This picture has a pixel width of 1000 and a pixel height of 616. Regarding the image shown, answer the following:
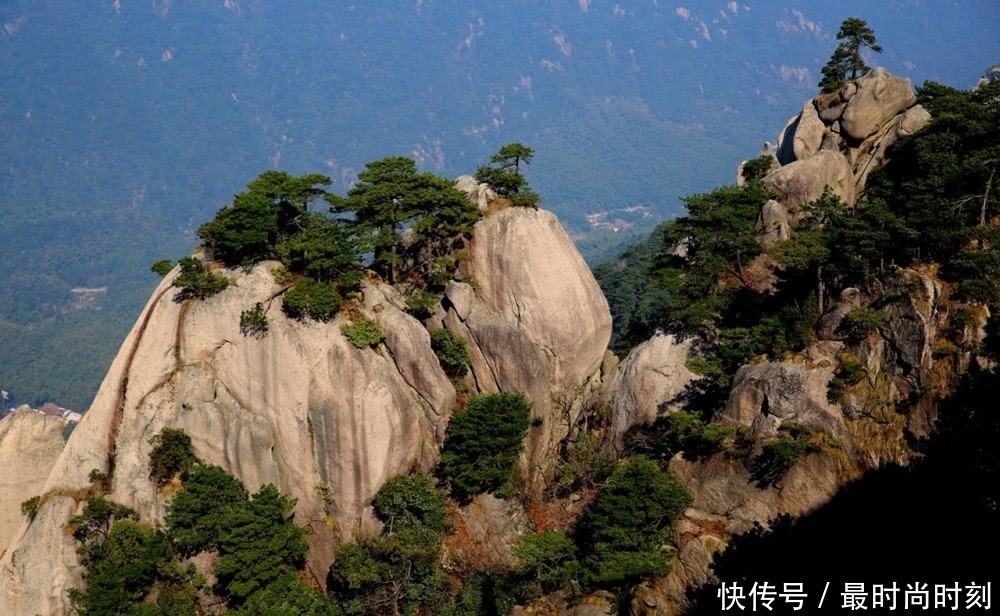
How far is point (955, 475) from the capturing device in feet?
90.8

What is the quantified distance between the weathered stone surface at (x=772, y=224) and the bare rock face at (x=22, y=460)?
31.0 m

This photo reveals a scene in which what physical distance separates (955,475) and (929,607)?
5052 mm

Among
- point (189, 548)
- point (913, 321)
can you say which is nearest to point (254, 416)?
point (189, 548)

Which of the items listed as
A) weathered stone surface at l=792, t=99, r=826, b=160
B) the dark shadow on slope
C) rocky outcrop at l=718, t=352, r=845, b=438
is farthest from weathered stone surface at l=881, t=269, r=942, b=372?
weathered stone surface at l=792, t=99, r=826, b=160

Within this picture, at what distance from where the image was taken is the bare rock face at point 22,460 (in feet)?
112

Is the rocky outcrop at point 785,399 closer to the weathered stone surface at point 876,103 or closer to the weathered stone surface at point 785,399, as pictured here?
the weathered stone surface at point 785,399

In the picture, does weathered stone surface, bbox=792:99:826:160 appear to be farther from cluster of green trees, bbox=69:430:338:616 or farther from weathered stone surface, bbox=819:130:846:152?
cluster of green trees, bbox=69:430:338:616

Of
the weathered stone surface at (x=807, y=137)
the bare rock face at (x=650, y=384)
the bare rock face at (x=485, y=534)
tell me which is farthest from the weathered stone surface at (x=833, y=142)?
the bare rock face at (x=485, y=534)

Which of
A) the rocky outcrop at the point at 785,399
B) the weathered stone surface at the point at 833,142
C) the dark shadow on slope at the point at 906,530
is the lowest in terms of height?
the dark shadow on slope at the point at 906,530

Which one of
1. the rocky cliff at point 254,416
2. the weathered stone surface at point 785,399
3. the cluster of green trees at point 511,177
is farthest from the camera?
the cluster of green trees at point 511,177

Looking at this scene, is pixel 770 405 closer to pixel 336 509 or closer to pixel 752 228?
pixel 752 228

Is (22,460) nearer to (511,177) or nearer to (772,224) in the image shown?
(511,177)

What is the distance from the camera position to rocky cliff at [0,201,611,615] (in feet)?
103

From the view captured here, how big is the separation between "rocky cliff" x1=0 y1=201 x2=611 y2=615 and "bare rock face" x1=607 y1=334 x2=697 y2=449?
23.7ft
